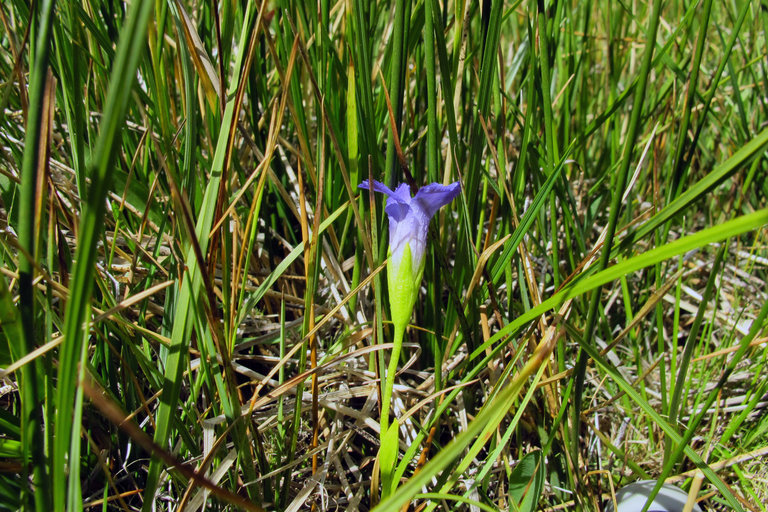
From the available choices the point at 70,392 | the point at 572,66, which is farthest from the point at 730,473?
the point at 70,392

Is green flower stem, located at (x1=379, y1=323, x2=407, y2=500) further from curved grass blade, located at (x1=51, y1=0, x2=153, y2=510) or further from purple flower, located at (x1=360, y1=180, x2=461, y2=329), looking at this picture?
curved grass blade, located at (x1=51, y1=0, x2=153, y2=510)

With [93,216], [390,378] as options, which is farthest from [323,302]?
[93,216]

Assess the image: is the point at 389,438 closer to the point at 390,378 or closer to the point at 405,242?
the point at 390,378

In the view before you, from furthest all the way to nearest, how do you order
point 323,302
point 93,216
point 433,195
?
1. point 323,302
2. point 433,195
3. point 93,216

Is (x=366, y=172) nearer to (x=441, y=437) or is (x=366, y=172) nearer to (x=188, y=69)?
(x=188, y=69)

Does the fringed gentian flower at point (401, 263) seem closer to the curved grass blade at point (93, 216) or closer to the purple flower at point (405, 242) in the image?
the purple flower at point (405, 242)

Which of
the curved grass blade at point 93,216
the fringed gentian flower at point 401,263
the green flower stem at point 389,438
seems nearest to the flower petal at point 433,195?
the fringed gentian flower at point 401,263

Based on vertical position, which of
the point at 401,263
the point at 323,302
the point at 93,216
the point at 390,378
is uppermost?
the point at 93,216
